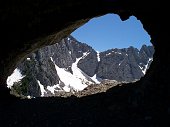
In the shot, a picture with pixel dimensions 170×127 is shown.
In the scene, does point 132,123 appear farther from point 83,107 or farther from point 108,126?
point 83,107

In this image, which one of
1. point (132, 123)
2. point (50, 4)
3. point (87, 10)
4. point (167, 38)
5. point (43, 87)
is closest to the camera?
point (132, 123)

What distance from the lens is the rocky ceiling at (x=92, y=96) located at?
19688mm

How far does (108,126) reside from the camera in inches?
728

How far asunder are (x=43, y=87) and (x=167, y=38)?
17327cm

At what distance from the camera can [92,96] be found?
26656 mm

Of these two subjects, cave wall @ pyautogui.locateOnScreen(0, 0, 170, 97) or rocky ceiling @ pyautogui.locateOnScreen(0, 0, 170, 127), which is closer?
rocky ceiling @ pyautogui.locateOnScreen(0, 0, 170, 127)

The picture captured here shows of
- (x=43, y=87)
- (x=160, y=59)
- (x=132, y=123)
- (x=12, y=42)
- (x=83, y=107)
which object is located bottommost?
(x=132, y=123)

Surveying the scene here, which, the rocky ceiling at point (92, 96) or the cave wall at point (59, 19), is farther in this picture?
the cave wall at point (59, 19)

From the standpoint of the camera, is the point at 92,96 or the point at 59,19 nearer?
the point at 92,96

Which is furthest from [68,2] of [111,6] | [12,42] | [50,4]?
[12,42]

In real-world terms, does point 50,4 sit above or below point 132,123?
above

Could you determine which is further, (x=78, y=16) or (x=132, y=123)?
(x=78, y=16)

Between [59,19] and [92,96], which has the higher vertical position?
[59,19]

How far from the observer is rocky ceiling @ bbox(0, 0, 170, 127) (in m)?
19.7
